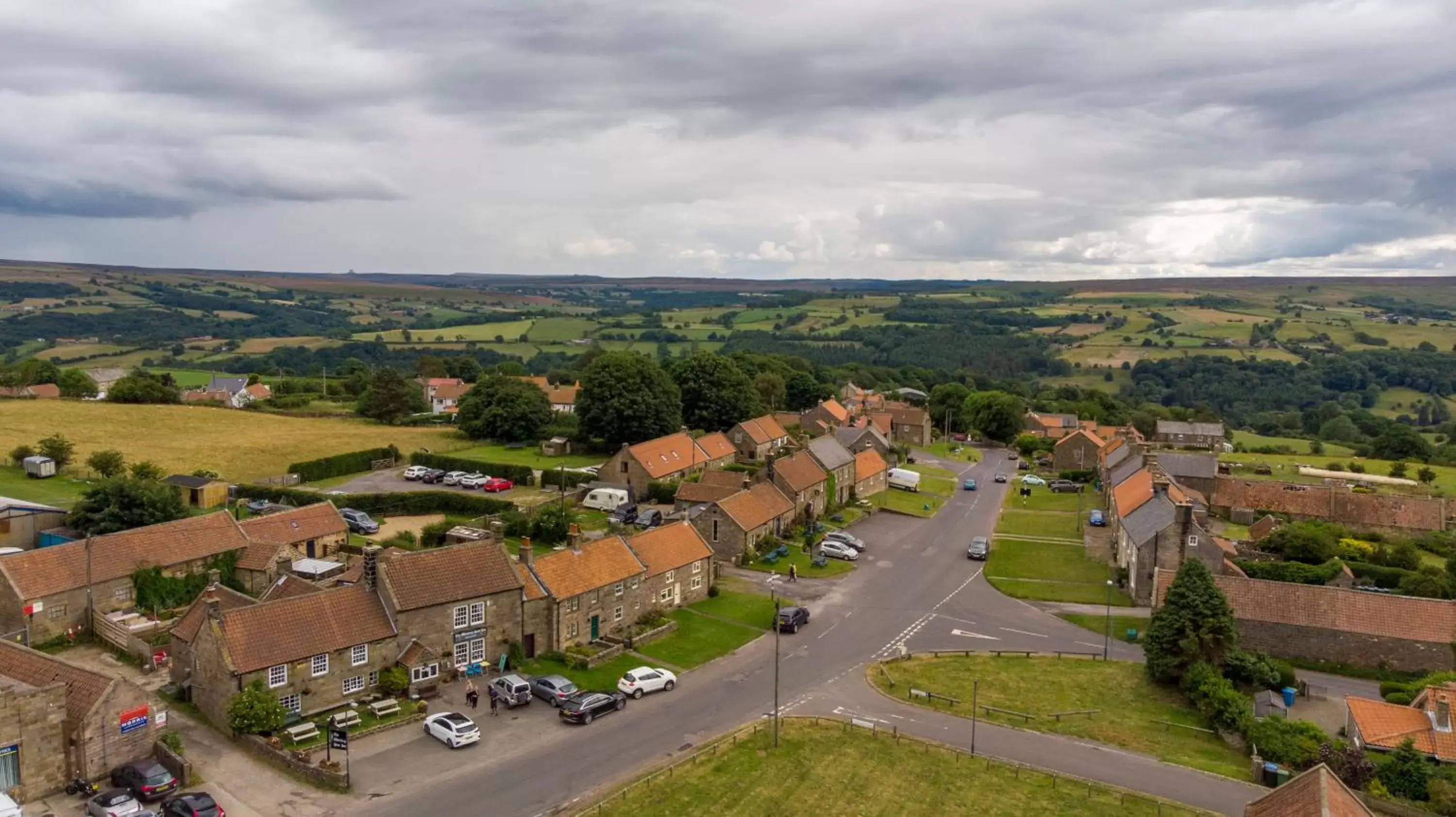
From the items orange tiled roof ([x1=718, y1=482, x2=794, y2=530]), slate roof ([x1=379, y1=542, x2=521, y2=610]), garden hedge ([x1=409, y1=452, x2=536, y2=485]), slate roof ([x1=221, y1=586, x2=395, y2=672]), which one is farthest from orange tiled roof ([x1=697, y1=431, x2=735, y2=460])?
slate roof ([x1=221, y1=586, x2=395, y2=672])

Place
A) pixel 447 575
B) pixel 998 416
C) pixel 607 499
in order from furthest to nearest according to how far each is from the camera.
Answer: pixel 998 416
pixel 607 499
pixel 447 575

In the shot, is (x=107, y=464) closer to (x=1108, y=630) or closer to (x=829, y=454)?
(x=829, y=454)

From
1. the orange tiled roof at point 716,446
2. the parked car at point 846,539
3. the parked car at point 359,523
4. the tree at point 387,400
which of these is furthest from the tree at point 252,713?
the tree at point 387,400

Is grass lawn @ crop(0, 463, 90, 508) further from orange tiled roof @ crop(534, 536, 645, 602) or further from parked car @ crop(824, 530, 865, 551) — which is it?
parked car @ crop(824, 530, 865, 551)

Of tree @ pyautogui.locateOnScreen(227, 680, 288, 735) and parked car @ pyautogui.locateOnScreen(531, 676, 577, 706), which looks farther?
parked car @ pyautogui.locateOnScreen(531, 676, 577, 706)

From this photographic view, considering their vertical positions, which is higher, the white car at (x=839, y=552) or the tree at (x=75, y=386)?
the tree at (x=75, y=386)

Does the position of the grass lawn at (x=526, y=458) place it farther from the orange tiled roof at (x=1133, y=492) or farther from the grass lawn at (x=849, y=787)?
the grass lawn at (x=849, y=787)

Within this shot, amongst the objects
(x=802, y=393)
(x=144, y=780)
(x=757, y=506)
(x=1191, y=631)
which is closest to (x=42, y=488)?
(x=144, y=780)
